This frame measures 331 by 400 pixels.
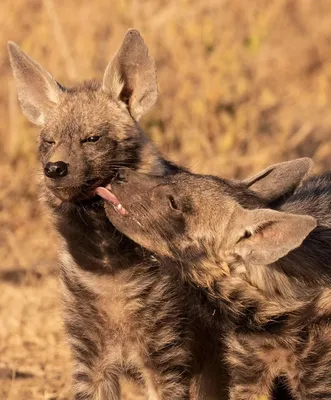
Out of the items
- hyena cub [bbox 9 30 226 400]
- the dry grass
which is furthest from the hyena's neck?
the dry grass

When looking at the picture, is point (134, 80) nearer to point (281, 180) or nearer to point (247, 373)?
point (281, 180)

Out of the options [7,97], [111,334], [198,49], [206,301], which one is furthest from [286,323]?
[7,97]

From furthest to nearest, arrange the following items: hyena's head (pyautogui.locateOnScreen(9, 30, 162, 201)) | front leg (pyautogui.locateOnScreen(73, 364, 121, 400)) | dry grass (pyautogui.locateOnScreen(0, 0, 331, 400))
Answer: dry grass (pyautogui.locateOnScreen(0, 0, 331, 400)) < front leg (pyautogui.locateOnScreen(73, 364, 121, 400)) < hyena's head (pyautogui.locateOnScreen(9, 30, 162, 201))

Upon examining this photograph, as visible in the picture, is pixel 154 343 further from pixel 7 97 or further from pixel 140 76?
pixel 7 97

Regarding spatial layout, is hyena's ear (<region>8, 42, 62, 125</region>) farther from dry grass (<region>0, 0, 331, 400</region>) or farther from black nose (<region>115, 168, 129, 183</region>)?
dry grass (<region>0, 0, 331, 400</region>)

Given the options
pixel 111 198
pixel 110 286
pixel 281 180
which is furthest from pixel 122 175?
pixel 281 180

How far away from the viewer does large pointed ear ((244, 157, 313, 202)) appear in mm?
5867

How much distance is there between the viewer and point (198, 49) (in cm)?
1002

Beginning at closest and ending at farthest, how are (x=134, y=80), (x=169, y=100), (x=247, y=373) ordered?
(x=247, y=373), (x=134, y=80), (x=169, y=100)

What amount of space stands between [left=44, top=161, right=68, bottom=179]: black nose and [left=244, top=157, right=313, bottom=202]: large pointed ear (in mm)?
1012

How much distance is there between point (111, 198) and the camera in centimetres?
561

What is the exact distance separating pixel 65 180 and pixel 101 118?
54 centimetres

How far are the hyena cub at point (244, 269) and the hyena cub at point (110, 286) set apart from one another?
0.47 ft

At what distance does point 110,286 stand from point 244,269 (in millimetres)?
704
